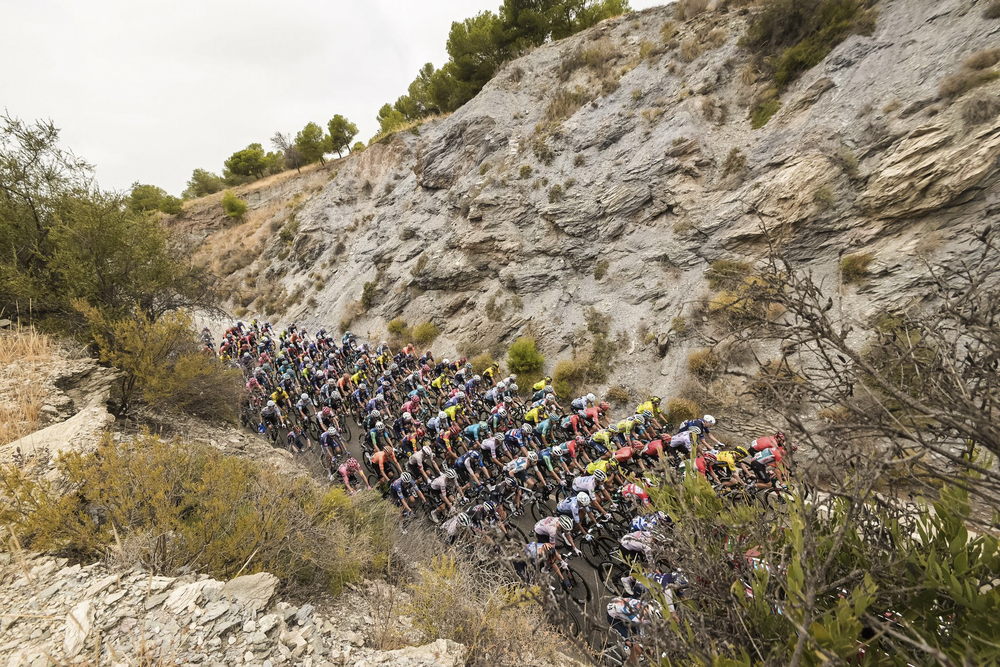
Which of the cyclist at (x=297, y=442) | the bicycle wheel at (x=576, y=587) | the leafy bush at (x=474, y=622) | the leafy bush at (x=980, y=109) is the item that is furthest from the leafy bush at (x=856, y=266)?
the cyclist at (x=297, y=442)

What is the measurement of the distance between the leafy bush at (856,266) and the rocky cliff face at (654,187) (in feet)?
0.65

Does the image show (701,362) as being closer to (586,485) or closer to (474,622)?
(586,485)

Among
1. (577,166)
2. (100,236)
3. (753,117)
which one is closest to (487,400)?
(100,236)

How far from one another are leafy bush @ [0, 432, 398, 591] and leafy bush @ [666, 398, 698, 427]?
32.0 ft

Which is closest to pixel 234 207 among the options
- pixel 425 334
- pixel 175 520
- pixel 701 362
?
pixel 425 334

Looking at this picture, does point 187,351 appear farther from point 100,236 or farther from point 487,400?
point 487,400

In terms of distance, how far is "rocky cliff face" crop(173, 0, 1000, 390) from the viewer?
12.4 m

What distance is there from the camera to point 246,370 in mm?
20266

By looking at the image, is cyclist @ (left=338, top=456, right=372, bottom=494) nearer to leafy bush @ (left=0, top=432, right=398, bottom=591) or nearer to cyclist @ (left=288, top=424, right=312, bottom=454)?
leafy bush @ (left=0, top=432, right=398, bottom=591)

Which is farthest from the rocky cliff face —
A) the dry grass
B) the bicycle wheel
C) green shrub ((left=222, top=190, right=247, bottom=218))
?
green shrub ((left=222, top=190, right=247, bottom=218))

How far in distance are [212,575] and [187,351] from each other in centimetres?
819

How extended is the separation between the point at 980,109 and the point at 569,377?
14813 mm

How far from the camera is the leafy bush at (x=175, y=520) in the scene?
4.44 m

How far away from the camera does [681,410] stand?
40.3 ft
